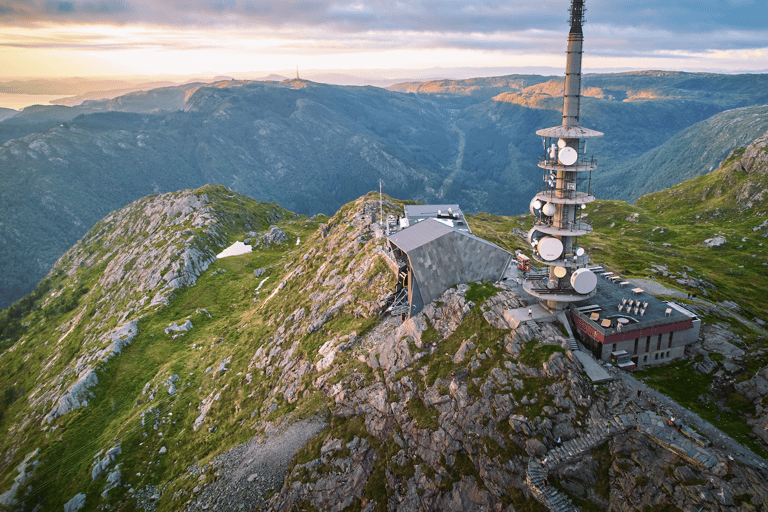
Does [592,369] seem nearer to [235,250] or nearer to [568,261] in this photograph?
[568,261]

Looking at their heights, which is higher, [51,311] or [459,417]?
[459,417]

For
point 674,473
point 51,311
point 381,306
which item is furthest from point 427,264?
point 51,311

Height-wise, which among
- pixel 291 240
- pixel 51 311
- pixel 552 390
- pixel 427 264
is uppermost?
pixel 427 264

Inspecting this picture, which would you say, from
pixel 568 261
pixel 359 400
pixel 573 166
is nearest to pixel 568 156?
pixel 573 166

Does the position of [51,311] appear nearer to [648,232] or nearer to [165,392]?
[165,392]

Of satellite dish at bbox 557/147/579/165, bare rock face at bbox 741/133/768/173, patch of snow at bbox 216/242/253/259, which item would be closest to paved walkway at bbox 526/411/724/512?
satellite dish at bbox 557/147/579/165

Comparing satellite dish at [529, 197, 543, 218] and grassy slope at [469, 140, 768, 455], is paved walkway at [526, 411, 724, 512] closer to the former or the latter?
grassy slope at [469, 140, 768, 455]

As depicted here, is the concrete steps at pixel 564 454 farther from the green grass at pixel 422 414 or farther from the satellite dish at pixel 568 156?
the satellite dish at pixel 568 156

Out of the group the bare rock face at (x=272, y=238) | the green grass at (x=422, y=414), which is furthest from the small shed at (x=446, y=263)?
the bare rock face at (x=272, y=238)
